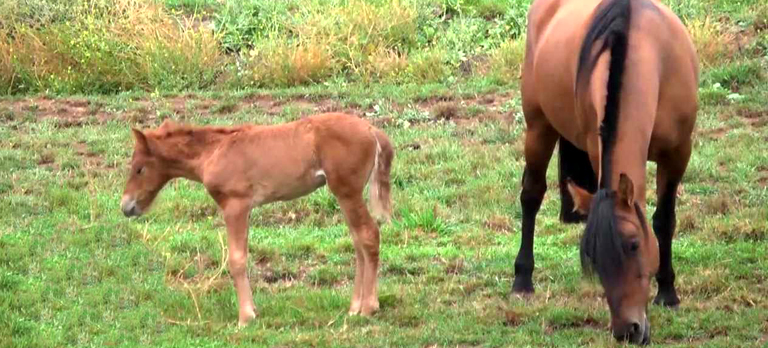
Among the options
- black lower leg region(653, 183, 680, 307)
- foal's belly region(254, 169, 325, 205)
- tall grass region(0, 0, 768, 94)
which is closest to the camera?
foal's belly region(254, 169, 325, 205)

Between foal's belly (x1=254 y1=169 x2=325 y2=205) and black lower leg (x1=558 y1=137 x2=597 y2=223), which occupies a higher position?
foal's belly (x1=254 y1=169 x2=325 y2=205)

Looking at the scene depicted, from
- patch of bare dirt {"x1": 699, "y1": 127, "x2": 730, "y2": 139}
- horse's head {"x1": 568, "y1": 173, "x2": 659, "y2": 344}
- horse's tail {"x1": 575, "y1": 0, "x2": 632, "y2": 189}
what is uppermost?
horse's tail {"x1": 575, "y1": 0, "x2": 632, "y2": 189}

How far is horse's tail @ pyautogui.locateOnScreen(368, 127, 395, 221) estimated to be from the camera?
7309 millimetres

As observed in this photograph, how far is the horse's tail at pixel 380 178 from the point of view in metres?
7.31

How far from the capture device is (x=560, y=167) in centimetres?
831

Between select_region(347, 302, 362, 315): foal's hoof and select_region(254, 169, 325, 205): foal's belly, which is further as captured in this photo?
select_region(347, 302, 362, 315): foal's hoof

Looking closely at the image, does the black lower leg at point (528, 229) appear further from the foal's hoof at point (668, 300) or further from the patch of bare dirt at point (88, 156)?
the patch of bare dirt at point (88, 156)

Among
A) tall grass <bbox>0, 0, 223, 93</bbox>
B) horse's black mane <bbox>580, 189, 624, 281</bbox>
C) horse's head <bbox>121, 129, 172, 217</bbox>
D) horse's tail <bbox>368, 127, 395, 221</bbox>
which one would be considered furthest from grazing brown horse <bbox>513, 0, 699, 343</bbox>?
tall grass <bbox>0, 0, 223, 93</bbox>

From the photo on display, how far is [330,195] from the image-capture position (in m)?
10.3

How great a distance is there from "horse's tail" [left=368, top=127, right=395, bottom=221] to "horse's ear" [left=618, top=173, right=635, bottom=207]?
5.33 ft

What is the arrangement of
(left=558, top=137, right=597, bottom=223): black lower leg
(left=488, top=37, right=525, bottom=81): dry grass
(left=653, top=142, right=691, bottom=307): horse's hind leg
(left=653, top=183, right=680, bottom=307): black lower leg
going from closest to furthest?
(left=653, top=142, right=691, bottom=307): horse's hind leg < (left=653, top=183, right=680, bottom=307): black lower leg < (left=558, top=137, right=597, bottom=223): black lower leg < (left=488, top=37, right=525, bottom=81): dry grass

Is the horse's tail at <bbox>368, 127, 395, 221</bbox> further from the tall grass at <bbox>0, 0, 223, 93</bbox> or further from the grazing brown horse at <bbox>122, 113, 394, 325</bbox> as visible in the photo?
the tall grass at <bbox>0, 0, 223, 93</bbox>

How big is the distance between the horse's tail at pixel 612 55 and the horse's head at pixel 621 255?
17cm

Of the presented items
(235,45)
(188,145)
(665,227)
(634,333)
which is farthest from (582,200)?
(235,45)
